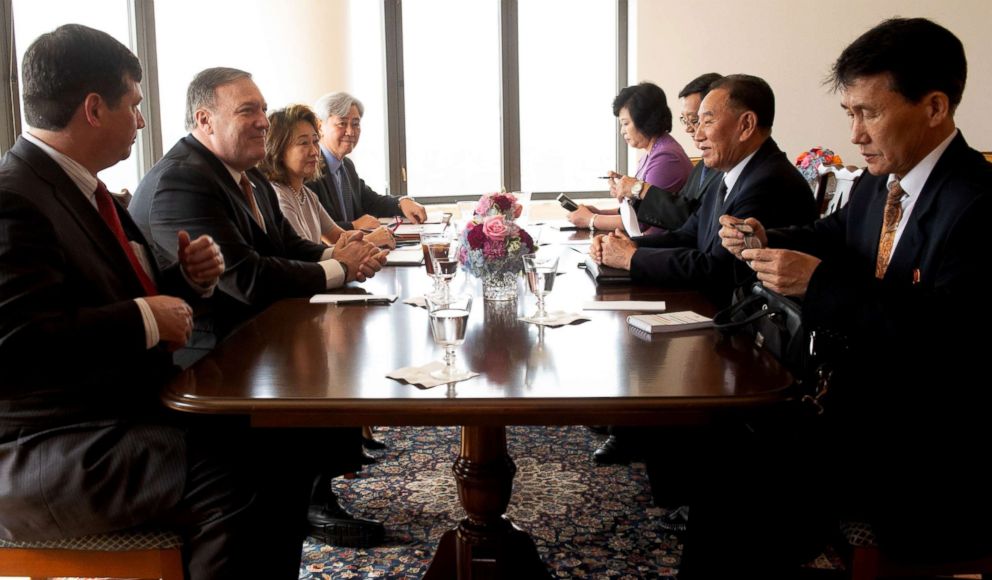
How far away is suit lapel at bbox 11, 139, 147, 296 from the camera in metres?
1.67

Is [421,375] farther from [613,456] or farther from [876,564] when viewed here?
[613,456]

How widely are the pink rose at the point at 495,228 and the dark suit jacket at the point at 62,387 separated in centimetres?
94

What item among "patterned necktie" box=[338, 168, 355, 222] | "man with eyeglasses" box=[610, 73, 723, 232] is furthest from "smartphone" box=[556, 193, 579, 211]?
"patterned necktie" box=[338, 168, 355, 222]

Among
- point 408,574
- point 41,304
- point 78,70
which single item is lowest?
point 408,574

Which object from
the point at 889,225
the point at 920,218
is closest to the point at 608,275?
Result: the point at 889,225

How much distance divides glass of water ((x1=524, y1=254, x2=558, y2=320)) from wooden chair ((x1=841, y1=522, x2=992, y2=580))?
0.79m

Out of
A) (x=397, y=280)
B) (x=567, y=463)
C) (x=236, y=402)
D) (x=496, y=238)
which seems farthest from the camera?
(x=567, y=463)

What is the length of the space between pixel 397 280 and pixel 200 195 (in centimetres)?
63

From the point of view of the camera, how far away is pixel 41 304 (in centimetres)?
152

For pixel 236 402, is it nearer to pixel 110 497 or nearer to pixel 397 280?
pixel 110 497

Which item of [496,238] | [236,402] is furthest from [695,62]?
[236,402]

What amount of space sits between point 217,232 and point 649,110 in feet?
8.56

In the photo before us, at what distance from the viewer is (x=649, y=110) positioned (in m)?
4.43

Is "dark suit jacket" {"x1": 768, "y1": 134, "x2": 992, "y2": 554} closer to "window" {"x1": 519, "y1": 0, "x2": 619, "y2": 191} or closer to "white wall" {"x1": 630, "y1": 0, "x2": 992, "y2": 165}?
"white wall" {"x1": 630, "y1": 0, "x2": 992, "y2": 165}
